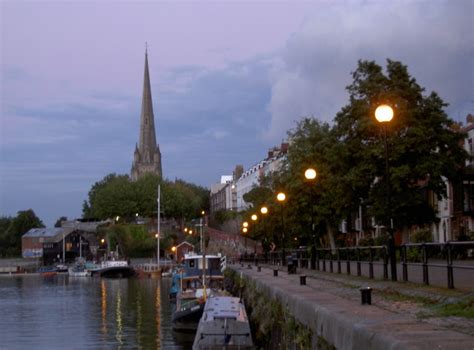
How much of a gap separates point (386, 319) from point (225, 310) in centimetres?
1911

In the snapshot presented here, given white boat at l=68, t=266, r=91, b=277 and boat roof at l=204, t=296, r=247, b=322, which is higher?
boat roof at l=204, t=296, r=247, b=322

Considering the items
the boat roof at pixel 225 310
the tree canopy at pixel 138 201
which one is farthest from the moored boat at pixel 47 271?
the boat roof at pixel 225 310

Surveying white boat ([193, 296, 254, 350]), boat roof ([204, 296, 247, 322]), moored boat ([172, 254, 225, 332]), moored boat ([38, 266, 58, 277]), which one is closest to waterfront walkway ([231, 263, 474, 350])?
white boat ([193, 296, 254, 350])

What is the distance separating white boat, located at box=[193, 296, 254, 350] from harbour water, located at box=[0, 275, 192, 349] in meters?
10.8

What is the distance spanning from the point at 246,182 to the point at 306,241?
10512cm

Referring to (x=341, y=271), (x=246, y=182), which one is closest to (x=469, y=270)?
(x=341, y=271)

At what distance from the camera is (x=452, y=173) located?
1873 inches

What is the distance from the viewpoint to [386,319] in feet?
40.4

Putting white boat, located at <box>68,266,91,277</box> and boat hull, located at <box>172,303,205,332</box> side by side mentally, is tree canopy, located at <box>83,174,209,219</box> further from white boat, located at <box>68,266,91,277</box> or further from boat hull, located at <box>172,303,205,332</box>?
boat hull, located at <box>172,303,205,332</box>

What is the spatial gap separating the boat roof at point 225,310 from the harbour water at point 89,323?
8.16 metres

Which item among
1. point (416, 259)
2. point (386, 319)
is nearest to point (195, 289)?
point (416, 259)

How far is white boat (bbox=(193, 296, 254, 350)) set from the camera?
28547mm

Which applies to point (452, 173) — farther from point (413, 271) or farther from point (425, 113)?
point (413, 271)

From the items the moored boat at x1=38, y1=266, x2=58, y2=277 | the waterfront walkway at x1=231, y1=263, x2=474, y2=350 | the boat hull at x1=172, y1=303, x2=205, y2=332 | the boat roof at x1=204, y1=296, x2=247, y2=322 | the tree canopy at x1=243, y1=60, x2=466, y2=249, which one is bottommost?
the moored boat at x1=38, y1=266, x2=58, y2=277
